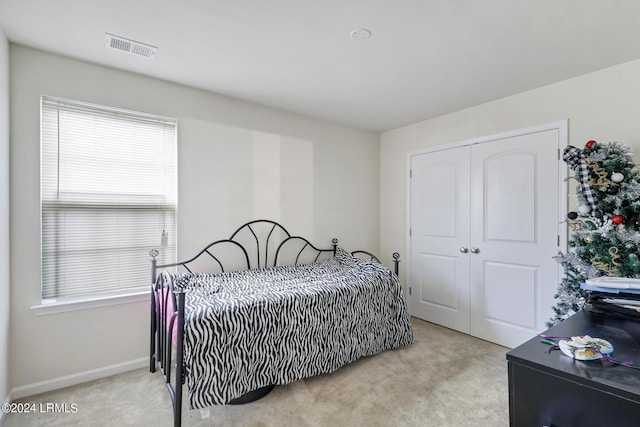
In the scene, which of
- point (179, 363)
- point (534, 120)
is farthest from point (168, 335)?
point (534, 120)

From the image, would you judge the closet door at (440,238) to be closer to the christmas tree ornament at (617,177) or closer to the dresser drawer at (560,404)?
the christmas tree ornament at (617,177)

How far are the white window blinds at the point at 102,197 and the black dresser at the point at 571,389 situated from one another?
100 inches

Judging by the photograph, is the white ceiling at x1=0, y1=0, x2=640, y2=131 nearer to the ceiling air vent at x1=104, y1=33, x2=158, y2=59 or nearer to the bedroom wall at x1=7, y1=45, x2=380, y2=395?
the ceiling air vent at x1=104, y1=33, x2=158, y2=59

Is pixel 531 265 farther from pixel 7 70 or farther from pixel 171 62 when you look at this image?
pixel 7 70

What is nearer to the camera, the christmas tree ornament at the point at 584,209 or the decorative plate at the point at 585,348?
the decorative plate at the point at 585,348

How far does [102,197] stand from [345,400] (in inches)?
91.0

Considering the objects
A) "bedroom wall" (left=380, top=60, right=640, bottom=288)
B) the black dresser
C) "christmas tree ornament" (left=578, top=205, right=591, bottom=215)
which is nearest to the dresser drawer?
the black dresser

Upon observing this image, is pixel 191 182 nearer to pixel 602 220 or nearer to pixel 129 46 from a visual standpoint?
pixel 129 46

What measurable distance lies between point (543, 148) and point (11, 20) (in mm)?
3884

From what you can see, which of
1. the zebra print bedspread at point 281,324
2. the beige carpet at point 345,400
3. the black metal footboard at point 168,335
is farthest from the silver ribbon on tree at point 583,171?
the black metal footboard at point 168,335

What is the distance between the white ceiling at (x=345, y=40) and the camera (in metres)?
1.67

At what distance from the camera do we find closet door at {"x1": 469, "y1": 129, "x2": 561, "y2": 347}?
2.65 meters

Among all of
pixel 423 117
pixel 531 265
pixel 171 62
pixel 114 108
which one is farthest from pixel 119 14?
pixel 531 265

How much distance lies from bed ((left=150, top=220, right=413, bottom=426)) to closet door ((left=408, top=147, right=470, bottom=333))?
2.58 ft
